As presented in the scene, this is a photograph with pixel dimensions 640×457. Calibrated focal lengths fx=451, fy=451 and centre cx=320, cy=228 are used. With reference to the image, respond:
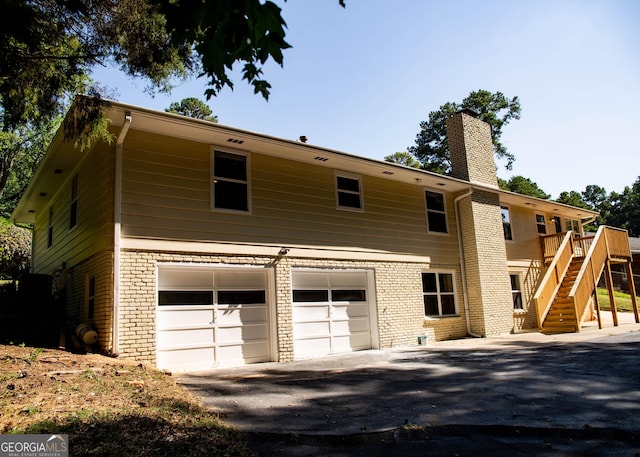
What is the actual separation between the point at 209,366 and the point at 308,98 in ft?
22.6

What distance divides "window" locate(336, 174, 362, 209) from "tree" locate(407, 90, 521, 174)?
3209cm

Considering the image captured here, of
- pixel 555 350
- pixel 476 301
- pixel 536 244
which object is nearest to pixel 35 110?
pixel 555 350

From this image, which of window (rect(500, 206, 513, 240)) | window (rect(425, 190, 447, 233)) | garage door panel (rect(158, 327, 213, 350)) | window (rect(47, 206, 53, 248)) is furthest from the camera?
window (rect(500, 206, 513, 240))

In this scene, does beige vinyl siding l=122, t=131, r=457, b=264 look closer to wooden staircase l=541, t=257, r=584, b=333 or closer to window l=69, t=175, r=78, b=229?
window l=69, t=175, r=78, b=229

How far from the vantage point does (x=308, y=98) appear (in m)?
11.5

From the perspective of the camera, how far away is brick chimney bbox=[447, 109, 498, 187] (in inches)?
649

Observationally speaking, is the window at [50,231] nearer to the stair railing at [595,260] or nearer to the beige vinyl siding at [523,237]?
the beige vinyl siding at [523,237]

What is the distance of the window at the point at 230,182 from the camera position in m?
Answer: 10.7

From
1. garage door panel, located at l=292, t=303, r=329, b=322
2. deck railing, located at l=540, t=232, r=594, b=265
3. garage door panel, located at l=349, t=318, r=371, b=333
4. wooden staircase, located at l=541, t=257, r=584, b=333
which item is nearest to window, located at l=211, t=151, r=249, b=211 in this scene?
garage door panel, located at l=292, t=303, r=329, b=322

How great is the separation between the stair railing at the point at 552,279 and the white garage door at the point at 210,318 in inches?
375

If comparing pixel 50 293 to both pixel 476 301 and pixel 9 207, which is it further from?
pixel 9 207

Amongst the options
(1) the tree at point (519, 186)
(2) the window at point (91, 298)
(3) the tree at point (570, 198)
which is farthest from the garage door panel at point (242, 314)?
(3) the tree at point (570, 198)

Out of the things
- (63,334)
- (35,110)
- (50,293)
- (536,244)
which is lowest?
(63,334)

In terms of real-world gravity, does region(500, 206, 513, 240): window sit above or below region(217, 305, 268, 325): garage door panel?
above
